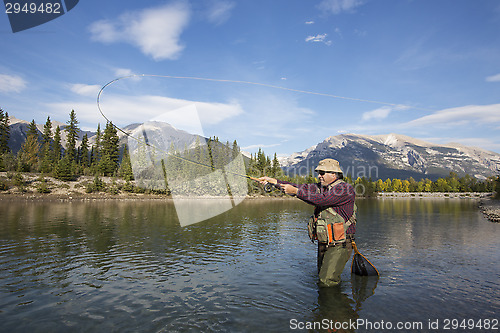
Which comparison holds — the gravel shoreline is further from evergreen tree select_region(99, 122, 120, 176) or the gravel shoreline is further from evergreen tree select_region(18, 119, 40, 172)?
evergreen tree select_region(18, 119, 40, 172)

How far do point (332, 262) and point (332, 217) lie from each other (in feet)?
5.16

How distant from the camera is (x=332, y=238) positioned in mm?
9281

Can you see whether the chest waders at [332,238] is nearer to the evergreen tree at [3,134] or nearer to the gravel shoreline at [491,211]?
the gravel shoreline at [491,211]

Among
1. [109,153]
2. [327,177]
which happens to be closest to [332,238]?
[327,177]

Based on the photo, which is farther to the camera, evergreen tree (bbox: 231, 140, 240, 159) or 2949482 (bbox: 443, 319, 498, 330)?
evergreen tree (bbox: 231, 140, 240, 159)

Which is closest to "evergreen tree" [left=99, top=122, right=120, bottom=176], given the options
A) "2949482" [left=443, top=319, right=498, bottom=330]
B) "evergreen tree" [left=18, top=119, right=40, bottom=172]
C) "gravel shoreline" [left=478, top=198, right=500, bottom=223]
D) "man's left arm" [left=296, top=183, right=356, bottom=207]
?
"evergreen tree" [left=18, top=119, right=40, bottom=172]

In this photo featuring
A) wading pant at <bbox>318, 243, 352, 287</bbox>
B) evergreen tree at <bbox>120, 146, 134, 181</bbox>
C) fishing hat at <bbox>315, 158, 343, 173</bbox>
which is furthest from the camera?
evergreen tree at <bbox>120, 146, 134, 181</bbox>

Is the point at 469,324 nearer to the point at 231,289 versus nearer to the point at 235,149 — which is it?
the point at 231,289

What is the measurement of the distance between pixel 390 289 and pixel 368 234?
17117 millimetres

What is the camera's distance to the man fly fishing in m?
8.98

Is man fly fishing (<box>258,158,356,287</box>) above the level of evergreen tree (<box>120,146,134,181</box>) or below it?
below

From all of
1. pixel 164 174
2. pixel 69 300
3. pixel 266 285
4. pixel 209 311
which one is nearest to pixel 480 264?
pixel 266 285

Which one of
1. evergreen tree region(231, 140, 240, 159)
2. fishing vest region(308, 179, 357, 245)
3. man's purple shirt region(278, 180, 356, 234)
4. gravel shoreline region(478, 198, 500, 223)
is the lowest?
gravel shoreline region(478, 198, 500, 223)

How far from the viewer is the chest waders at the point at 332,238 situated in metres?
9.30
